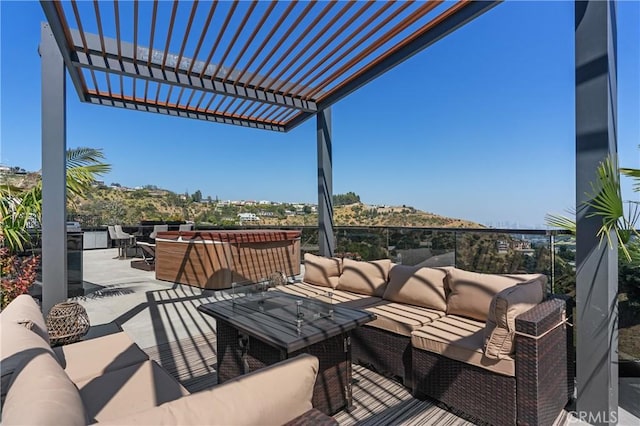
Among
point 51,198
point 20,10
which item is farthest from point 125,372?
point 20,10

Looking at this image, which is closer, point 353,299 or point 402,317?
point 402,317

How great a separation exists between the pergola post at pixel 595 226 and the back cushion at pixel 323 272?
2546 mm

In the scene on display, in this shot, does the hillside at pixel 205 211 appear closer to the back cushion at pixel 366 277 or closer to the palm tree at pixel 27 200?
the palm tree at pixel 27 200

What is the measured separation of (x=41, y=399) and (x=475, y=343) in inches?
94.8

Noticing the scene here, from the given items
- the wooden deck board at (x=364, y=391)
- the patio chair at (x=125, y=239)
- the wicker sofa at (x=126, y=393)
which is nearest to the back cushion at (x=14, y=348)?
the wicker sofa at (x=126, y=393)

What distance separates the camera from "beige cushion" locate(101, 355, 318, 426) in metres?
0.94

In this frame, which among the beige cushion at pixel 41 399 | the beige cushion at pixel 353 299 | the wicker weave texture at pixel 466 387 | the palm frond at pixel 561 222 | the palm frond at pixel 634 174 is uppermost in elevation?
the palm frond at pixel 634 174

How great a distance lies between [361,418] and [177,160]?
24.6 metres

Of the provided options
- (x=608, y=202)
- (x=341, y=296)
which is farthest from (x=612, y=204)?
(x=341, y=296)

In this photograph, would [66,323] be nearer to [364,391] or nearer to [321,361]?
[321,361]

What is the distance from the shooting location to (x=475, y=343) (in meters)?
2.40

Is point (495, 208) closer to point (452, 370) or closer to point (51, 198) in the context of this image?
point (452, 370)

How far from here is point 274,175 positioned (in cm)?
2194

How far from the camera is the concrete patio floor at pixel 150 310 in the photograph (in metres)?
3.90
